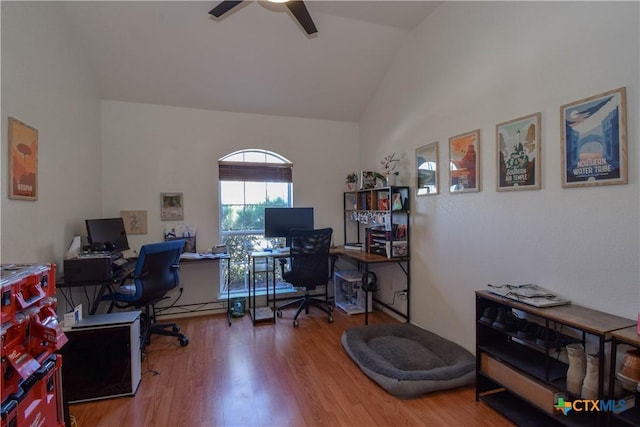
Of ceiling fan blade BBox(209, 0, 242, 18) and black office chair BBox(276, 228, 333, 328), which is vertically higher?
ceiling fan blade BBox(209, 0, 242, 18)

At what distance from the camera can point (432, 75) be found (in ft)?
10.0

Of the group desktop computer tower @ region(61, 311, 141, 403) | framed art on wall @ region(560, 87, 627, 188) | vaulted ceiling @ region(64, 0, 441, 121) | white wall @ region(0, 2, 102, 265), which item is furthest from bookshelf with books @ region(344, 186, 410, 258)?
white wall @ region(0, 2, 102, 265)

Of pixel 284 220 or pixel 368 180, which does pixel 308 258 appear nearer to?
pixel 284 220

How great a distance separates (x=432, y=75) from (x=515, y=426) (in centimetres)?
288

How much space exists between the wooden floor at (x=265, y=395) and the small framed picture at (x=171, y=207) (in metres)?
1.39

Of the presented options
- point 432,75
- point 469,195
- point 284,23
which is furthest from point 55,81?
point 469,195

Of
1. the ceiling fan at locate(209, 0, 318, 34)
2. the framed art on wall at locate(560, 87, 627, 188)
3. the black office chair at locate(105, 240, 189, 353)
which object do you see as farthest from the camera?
the black office chair at locate(105, 240, 189, 353)

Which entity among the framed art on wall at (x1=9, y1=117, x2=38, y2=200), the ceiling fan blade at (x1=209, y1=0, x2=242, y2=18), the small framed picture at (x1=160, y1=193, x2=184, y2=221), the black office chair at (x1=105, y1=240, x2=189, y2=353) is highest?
the ceiling fan blade at (x1=209, y1=0, x2=242, y2=18)

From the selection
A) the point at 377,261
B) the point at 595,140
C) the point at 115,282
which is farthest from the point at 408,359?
the point at 115,282

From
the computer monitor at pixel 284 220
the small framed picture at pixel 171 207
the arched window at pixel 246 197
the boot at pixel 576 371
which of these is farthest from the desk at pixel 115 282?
the boot at pixel 576 371

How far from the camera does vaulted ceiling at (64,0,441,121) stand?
2848 mm

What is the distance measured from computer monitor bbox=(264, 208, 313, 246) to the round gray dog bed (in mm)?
1507

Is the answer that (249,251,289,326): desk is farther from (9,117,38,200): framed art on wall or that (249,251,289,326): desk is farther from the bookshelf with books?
(9,117,38,200): framed art on wall

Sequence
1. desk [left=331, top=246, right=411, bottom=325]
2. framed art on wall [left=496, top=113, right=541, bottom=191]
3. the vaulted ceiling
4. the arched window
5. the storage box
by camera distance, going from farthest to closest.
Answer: the arched window < the storage box < desk [left=331, top=246, right=411, bottom=325] < the vaulted ceiling < framed art on wall [left=496, top=113, right=541, bottom=191]
